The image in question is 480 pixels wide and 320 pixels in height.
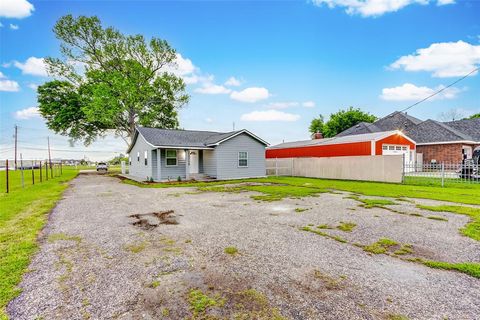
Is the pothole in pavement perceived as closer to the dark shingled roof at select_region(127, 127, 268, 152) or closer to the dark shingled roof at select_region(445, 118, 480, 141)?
the dark shingled roof at select_region(127, 127, 268, 152)

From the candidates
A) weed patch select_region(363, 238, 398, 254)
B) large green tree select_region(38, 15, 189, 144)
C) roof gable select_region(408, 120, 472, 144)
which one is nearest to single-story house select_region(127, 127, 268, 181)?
large green tree select_region(38, 15, 189, 144)

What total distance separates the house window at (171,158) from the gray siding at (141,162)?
1.27m

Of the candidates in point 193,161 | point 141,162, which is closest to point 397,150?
point 193,161

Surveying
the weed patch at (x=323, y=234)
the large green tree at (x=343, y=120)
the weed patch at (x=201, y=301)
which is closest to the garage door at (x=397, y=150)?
the weed patch at (x=323, y=234)

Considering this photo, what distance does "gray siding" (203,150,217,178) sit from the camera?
18.3 meters

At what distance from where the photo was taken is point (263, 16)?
1830cm

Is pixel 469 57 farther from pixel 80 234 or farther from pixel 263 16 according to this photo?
pixel 80 234

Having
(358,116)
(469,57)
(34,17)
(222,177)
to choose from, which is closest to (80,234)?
(222,177)

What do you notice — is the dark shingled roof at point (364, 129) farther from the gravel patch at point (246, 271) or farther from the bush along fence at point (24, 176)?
the bush along fence at point (24, 176)

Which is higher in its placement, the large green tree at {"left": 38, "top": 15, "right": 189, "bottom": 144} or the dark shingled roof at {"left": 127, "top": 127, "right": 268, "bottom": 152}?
the large green tree at {"left": 38, "top": 15, "right": 189, "bottom": 144}

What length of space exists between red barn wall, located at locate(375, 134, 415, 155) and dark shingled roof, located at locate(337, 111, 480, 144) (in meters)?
2.84

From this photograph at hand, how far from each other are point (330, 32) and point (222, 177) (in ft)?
49.6

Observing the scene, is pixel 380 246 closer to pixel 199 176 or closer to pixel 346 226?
pixel 346 226

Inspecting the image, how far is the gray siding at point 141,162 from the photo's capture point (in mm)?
18203
